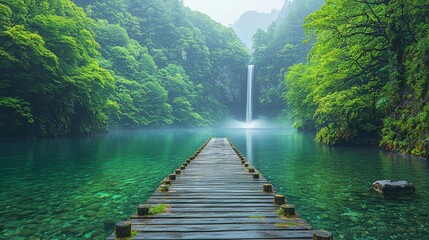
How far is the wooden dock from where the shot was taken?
430cm

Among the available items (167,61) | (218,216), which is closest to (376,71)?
(218,216)

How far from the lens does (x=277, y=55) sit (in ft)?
294

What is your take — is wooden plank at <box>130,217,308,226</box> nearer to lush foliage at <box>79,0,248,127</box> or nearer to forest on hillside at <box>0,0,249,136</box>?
forest on hillside at <box>0,0,249,136</box>

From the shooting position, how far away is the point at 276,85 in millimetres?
89688

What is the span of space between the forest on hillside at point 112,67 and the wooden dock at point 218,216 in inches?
1035

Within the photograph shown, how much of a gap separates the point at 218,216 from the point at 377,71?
81.8ft

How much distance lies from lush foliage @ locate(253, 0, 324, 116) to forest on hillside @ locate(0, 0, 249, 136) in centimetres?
750

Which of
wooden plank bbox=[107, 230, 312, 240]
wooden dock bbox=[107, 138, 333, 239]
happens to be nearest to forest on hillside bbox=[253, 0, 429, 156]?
wooden dock bbox=[107, 138, 333, 239]

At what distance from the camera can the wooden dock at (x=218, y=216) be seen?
4305 mm

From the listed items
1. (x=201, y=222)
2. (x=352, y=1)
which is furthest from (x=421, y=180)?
(x=352, y=1)

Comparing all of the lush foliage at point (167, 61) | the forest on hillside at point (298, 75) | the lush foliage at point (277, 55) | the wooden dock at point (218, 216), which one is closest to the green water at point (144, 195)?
the wooden dock at point (218, 216)

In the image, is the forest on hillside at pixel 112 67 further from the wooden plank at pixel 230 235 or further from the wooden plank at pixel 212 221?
the wooden plank at pixel 230 235

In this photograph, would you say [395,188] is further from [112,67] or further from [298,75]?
[112,67]

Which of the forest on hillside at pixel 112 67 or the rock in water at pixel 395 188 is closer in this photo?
the rock in water at pixel 395 188
